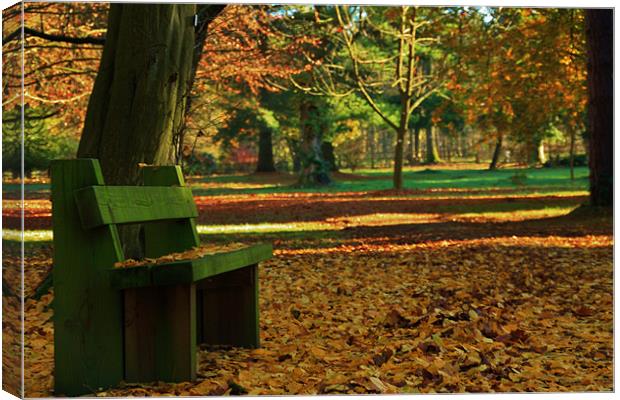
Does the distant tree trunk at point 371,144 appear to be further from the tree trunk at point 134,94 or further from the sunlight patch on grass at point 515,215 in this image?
the tree trunk at point 134,94

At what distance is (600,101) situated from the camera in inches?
490

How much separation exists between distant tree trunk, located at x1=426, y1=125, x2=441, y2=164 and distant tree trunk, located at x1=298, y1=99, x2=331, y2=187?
6888 mm

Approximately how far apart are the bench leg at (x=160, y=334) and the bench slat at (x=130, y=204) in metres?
0.33

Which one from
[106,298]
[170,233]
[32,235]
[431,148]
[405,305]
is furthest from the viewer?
[431,148]

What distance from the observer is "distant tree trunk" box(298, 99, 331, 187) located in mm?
24203

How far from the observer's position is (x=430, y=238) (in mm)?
11414

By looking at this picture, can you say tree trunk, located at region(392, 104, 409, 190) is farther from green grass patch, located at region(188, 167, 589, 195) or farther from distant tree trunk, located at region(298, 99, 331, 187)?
distant tree trunk, located at region(298, 99, 331, 187)

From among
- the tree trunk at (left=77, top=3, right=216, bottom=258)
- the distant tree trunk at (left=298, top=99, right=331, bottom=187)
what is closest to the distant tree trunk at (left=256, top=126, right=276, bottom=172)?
the distant tree trunk at (left=298, top=99, right=331, bottom=187)

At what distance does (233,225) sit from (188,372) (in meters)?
10.6

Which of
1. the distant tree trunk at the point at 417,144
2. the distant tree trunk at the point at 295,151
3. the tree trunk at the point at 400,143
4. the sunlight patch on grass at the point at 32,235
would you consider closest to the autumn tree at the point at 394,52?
the tree trunk at the point at 400,143

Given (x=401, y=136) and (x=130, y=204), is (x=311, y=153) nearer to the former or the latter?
(x=401, y=136)

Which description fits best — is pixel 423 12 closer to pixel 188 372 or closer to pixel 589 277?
pixel 589 277

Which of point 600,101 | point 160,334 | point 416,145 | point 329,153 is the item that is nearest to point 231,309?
point 160,334

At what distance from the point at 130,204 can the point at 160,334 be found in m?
0.56
